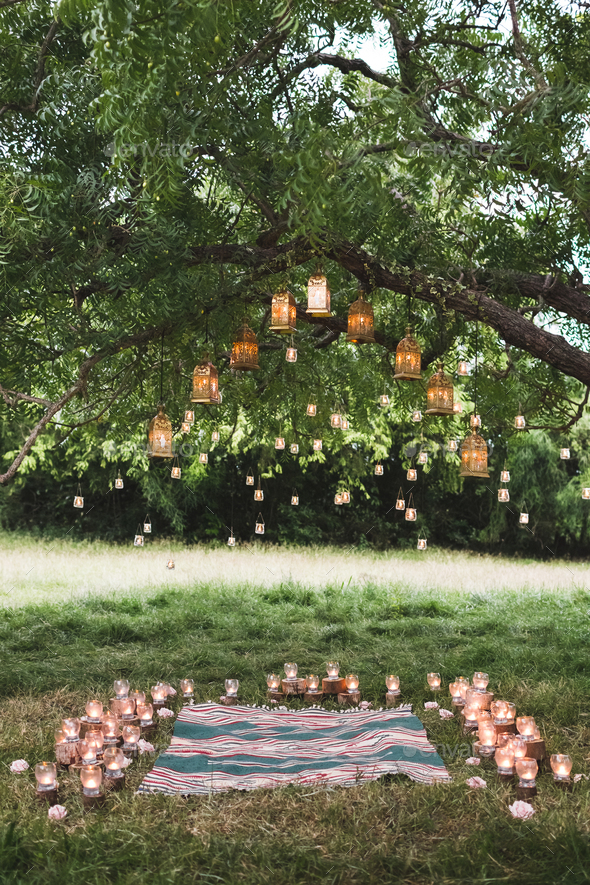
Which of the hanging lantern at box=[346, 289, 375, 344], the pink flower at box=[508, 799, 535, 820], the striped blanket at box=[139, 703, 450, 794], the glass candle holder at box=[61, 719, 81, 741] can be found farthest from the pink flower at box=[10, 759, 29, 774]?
the hanging lantern at box=[346, 289, 375, 344]

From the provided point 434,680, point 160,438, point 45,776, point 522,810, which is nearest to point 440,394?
point 160,438

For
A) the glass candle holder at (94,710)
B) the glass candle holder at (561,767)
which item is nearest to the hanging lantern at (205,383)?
the glass candle holder at (94,710)

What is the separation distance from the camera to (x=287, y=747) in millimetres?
4934

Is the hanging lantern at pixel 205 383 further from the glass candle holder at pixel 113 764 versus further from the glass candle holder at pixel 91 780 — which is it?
the glass candle holder at pixel 91 780

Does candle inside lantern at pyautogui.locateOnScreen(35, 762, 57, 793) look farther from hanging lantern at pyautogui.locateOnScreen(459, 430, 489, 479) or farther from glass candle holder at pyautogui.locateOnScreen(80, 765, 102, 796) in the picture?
hanging lantern at pyautogui.locateOnScreen(459, 430, 489, 479)

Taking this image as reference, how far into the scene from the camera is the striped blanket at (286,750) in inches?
169

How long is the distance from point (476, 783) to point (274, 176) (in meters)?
3.84

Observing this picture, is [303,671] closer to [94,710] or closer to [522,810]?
[94,710]

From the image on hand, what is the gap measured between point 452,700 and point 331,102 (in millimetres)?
4673

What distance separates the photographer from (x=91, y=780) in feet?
12.7

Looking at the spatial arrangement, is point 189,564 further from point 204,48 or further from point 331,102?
point 204,48

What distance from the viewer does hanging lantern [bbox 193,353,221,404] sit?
555 cm

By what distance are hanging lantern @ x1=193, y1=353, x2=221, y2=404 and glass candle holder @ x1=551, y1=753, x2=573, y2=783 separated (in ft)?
10.7

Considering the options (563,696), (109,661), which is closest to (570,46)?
(563,696)
